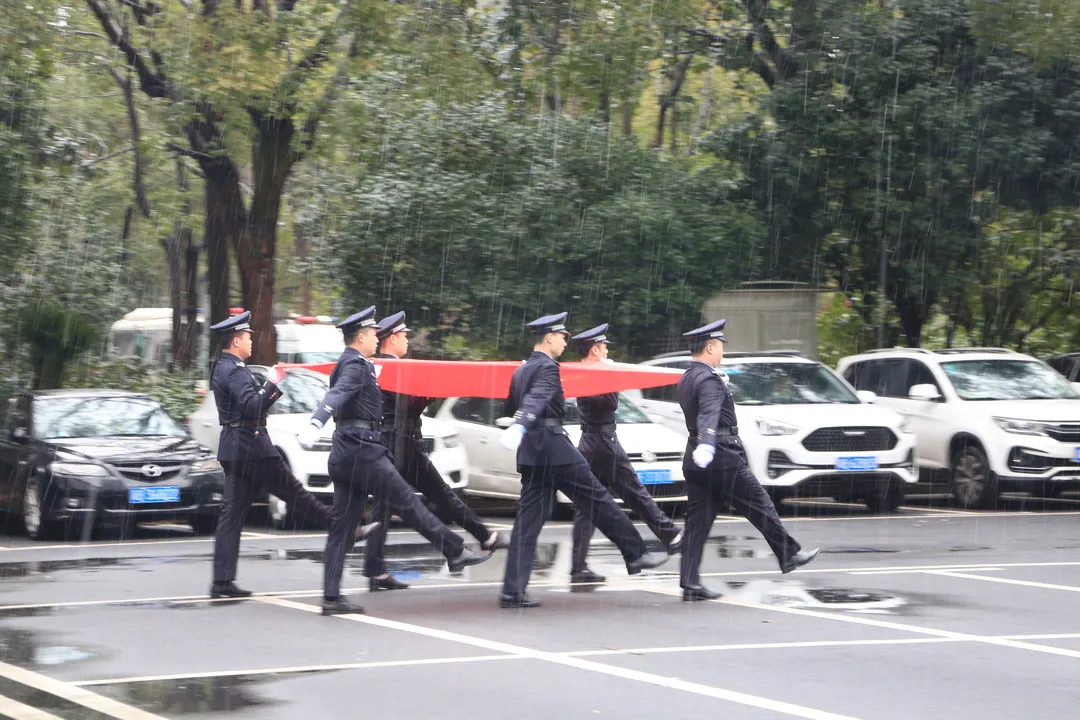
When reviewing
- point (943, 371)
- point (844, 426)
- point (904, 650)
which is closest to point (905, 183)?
point (943, 371)

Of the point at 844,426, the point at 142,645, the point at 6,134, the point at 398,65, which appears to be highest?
the point at 398,65

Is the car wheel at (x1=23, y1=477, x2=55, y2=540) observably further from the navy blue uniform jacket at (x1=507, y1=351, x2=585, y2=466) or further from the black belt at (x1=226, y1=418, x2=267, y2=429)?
the navy blue uniform jacket at (x1=507, y1=351, x2=585, y2=466)

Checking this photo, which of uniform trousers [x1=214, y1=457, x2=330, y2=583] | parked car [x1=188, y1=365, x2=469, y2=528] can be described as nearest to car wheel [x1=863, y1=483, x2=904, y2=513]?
parked car [x1=188, y1=365, x2=469, y2=528]

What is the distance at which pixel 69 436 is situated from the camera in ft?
49.6

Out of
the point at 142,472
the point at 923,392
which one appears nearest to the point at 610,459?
the point at 142,472

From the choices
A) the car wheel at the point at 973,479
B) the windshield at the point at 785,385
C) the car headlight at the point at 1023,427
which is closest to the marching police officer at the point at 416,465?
the windshield at the point at 785,385

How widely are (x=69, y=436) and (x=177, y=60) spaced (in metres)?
7.83

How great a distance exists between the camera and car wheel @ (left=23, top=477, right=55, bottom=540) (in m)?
14.5

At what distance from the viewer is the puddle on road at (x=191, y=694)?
6.72m

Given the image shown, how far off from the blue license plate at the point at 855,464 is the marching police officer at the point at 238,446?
7.49m

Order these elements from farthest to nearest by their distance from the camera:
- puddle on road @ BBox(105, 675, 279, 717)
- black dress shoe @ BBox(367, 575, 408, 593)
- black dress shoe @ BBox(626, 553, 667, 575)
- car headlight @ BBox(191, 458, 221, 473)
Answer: car headlight @ BBox(191, 458, 221, 473), black dress shoe @ BBox(367, 575, 408, 593), black dress shoe @ BBox(626, 553, 667, 575), puddle on road @ BBox(105, 675, 279, 717)

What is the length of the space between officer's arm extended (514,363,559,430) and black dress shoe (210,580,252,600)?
2108 millimetres

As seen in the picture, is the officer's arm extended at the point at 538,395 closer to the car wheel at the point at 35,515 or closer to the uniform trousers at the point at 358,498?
the uniform trousers at the point at 358,498

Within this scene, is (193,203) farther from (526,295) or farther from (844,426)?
(844,426)
